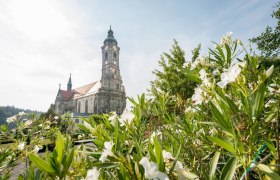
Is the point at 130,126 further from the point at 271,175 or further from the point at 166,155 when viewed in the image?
the point at 271,175

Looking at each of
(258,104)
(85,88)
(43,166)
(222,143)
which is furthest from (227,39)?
(85,88)

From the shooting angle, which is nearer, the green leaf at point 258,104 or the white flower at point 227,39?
the green leaf at point 258,104

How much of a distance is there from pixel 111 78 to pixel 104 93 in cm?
501

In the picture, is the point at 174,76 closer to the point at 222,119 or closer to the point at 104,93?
the point at 222,119

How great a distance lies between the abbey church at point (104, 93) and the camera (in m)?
54.0

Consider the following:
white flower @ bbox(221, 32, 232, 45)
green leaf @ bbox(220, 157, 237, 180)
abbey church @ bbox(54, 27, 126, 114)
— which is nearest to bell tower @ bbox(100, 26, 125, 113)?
abbey church @ bbox(54, 27, 126, 114)

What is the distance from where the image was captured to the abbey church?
53969 millimetres

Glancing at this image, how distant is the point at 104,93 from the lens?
5375 centimetres

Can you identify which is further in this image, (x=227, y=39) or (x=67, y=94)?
(x=67, y=94)

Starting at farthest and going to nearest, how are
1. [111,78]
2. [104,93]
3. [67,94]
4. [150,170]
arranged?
[67,94]
[111,78]
[104,93]
[150,170]

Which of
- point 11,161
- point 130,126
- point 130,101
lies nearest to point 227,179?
point 130,126

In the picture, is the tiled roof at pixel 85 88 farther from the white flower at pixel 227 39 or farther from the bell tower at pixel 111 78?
the white flower at pixel 227 39

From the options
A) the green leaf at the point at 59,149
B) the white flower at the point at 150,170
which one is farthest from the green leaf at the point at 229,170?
the green leaf at the point at 59,149

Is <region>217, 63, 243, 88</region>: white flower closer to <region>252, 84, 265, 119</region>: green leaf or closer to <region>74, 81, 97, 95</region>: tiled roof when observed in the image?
<region>252, 84, 265, 119</region>: green leaf
